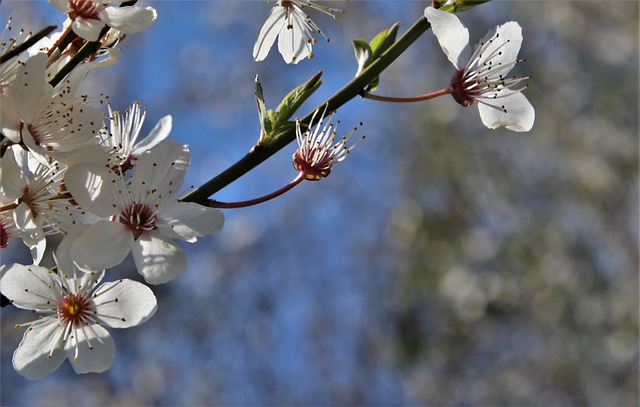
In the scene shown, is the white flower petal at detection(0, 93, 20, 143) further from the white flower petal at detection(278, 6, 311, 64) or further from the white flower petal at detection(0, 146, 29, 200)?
the white flower petal at detection(278, 6, 311, 64)

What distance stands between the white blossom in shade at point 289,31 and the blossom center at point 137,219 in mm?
218

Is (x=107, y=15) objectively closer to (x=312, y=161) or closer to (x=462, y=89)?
(x=312, y=161)

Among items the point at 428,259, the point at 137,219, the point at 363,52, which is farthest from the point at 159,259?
the point at 428,259

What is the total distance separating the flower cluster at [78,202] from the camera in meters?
0.65

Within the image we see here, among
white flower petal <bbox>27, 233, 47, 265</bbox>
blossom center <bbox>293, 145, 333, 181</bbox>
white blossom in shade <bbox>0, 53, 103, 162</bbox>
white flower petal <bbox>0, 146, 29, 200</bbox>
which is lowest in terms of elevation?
blossom center <bbox>293, 145, 333, 181</bbox>

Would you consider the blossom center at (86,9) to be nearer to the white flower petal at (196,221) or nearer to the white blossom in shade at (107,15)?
the white blossom in shade at (107,15)

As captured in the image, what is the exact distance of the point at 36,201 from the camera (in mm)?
691

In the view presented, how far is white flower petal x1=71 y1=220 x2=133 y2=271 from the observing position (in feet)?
2.13

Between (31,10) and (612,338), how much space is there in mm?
4505

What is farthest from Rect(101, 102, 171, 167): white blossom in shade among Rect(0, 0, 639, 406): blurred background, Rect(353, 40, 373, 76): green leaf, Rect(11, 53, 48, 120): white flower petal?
Rect(0, 0, 639, 406): blurred background

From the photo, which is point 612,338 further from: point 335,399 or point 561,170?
point 335,399

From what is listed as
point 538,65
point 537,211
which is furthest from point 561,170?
point 538,65

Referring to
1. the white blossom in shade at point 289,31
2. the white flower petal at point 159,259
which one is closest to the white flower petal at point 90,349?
the white flower petal at point 159,259

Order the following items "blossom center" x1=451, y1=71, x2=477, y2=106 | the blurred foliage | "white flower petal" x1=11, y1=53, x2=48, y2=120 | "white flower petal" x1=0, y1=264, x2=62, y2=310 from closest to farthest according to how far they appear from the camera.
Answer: "white flower petal" x1=11, y1=53, x2=48, y2=120 < "white flower petal" x1=0, y1=264, x2=62, y2=310 < "blossom center" x1=451, y1=71, x2=477, y2=106 < the blurred foliage
